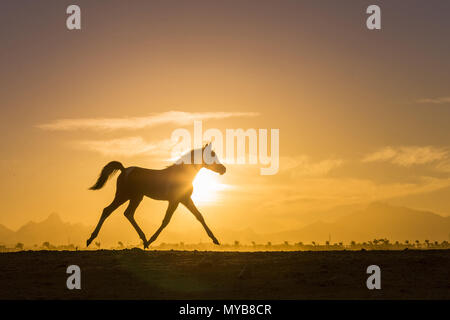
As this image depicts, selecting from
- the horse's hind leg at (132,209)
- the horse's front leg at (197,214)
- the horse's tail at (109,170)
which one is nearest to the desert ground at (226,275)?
the horse's hind leg at (132,209)

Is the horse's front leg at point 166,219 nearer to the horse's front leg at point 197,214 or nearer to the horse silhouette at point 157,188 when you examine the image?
the horse silhouette at point 157,188

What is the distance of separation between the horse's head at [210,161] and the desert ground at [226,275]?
15.3 feet

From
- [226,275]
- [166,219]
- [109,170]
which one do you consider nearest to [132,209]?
[166,219]

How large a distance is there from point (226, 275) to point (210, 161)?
758 cm

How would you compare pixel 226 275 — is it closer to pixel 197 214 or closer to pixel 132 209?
pixel 197 214

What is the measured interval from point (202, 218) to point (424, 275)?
304 inches

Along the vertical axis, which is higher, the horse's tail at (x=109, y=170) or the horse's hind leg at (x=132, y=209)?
the horse's tail at (x=109, y=170)

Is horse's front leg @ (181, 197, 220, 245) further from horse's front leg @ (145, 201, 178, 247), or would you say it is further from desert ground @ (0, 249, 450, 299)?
desert ground @ (0, 249, 450, 299)

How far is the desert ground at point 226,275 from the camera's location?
1338cm

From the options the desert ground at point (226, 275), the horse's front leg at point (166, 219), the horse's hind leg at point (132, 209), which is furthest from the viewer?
the horse's hind leg at point (132, 209)

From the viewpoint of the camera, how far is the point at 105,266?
1603 centimetres

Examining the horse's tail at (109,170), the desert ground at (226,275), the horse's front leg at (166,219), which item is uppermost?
the horse's tail at (109,170)

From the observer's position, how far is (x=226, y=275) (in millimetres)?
14805

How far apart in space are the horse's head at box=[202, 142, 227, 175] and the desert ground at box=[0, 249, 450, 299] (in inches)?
184
